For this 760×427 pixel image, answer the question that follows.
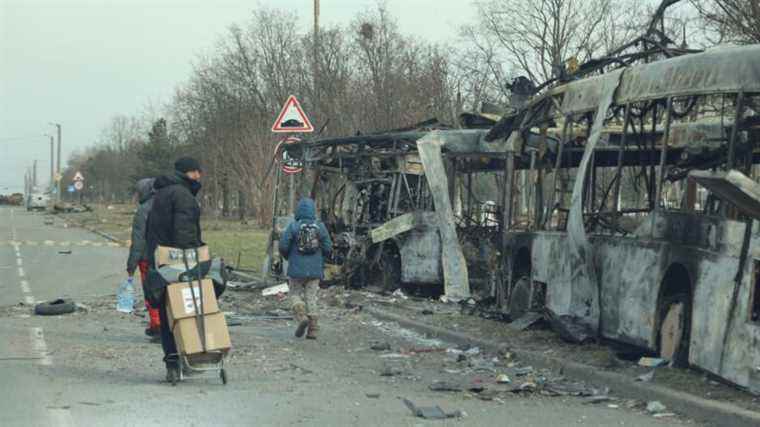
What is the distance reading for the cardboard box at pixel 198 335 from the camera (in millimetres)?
8906

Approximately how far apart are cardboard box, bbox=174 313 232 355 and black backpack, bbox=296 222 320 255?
11.5 feet

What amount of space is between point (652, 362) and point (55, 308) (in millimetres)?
8478

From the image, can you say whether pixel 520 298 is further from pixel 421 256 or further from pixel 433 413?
pixel 433 413

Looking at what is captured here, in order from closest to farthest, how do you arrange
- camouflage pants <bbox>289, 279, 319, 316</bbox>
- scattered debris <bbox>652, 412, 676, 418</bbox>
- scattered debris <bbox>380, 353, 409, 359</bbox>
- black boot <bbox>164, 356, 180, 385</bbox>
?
scattered debris <bbox>652, 412, 676, 418</bbox> < black boot <bbox>164, 356, 180, 385</bbox> < scattered debris <bbox>380, 353, 409, 359</bbox> < camouflage pants <bbox>289, 279, 319, 316</bbox>

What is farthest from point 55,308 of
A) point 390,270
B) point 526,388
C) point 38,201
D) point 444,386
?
point 38,201

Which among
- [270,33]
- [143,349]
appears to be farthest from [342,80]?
[143,349]

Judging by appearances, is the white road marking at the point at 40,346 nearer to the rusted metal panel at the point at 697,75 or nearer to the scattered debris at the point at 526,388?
the scattered debris at the point at 526,388

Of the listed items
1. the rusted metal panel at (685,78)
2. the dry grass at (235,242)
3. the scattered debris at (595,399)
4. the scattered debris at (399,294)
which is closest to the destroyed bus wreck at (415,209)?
the scattered debris at (399,294)

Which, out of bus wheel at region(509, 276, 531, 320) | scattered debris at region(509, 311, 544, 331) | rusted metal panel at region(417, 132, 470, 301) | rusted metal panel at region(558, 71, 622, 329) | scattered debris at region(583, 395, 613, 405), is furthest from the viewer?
rusted metal panel at region(417, 132, 470, 301)

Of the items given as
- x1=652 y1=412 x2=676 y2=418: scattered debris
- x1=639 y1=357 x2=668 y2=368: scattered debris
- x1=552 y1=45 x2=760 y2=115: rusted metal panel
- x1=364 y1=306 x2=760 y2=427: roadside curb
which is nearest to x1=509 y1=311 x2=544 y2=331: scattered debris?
x1=364 y1=306 x2=760 y2=427: roadside curb

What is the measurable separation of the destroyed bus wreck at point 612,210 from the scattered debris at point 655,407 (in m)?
0.52

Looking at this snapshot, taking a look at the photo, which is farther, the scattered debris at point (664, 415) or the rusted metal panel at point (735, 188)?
the scattered debris at point (664, 415)

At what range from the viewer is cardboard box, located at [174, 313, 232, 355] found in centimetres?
891

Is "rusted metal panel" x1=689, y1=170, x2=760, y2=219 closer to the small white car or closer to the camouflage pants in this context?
the camouflage pants
